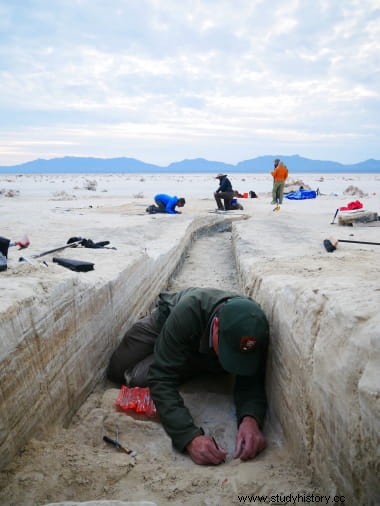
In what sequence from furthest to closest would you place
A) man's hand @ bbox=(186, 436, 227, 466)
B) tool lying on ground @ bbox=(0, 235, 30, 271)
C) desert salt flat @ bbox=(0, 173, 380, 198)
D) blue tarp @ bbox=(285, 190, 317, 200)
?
desert salt flat @ bbox=(0, 173, 380, 198), blue tarp @ bbox=(285, 190, 317, 200), tool lying on ground @ bbox=(0, 235, 30, 271), man's hand @ bbox=(186, 436, 227, 466)

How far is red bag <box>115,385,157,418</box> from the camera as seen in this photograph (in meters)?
2.54

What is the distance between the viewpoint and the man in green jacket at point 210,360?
2.07 m

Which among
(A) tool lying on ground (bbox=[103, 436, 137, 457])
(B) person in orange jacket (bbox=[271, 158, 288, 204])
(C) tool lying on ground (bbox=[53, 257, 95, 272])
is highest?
(B) person in orange jacket (bbox=[271, 158, 288, 204])

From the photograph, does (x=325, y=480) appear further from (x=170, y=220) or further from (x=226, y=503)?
(x=170, y=220)

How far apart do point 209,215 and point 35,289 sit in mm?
9075

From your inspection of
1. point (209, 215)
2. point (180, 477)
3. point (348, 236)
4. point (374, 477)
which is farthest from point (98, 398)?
point (209, 215)

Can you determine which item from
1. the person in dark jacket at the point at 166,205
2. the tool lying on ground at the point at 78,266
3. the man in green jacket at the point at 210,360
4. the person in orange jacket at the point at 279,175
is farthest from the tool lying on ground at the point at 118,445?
the person in orange jacket at the point at 279,175

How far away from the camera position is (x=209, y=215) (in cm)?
1105

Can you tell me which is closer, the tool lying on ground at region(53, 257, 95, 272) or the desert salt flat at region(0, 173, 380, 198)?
the tool lying on ground at region(53, 257, 95, 272)

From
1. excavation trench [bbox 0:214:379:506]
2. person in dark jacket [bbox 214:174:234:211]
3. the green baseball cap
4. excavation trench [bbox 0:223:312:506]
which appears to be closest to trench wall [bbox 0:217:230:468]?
excavation trench [bbox 0:214:379:506]

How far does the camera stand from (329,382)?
157 cm

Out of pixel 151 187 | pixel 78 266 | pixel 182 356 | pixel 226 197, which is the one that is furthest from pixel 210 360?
pixel 151 187

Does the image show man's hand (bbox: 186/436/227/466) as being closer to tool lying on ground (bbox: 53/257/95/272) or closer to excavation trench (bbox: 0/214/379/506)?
excavation trench (bbox: 0/214/379/506)

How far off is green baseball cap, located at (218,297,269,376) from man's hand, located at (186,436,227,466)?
43 cm
